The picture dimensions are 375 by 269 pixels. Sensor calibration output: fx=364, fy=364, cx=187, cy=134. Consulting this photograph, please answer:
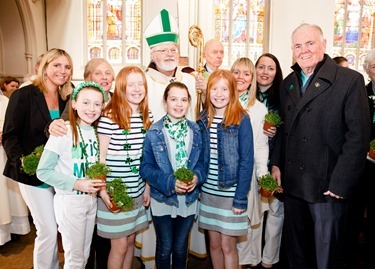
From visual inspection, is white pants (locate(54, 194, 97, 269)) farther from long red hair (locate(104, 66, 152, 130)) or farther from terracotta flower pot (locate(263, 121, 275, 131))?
terracotta flower pot (locate(263, 121, 275, 131))

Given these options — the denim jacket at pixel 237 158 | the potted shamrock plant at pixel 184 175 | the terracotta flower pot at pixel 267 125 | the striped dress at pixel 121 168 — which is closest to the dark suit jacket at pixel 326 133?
the terracotta flower pot at pixel 267 125

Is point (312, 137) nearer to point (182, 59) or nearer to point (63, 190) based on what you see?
point (63, 190)

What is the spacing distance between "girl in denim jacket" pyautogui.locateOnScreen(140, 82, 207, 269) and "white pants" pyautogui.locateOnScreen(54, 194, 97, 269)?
1.42 ft

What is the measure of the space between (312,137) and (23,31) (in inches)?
244

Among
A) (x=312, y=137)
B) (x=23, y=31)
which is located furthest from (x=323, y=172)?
(x=23, y=31)

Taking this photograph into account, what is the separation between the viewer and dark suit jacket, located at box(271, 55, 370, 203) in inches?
91.0

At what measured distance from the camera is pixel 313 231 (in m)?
2.78

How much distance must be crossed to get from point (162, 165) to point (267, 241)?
4.52ft

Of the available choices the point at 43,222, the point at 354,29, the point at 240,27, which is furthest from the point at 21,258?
the point at 354,29

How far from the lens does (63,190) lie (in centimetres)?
237

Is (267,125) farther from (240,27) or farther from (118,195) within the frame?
(240,27)

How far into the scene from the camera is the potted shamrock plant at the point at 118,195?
2.25m

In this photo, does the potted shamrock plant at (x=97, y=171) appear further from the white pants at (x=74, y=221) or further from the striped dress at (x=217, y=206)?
the striped dress at (x=217, y=206)

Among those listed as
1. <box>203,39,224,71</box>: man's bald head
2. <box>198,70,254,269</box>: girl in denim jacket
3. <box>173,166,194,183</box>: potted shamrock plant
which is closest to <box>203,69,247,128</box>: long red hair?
<box>198,70,254,269</box>: girl in denim jacket
